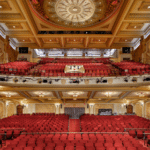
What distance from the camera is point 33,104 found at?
15023mm

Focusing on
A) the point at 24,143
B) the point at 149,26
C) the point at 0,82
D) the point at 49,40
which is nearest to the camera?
Answer: the point at 24,143

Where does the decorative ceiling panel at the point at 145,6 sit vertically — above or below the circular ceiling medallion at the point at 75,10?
below

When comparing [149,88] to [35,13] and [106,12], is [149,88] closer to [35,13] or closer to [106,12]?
[106,12]

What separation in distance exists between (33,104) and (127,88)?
10584 mm

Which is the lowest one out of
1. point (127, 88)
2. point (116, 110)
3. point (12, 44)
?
point (116, 110)

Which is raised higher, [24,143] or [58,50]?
[58,50]

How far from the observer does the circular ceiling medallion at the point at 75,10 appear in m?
9.48

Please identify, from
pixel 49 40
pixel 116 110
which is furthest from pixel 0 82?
pixel 116 110

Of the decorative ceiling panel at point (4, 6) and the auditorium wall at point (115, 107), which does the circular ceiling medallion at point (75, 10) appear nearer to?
the decorative ceiling panel at point (4, 6)

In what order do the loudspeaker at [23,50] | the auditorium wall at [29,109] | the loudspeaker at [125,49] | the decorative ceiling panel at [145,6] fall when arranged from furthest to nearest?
the loudspeaker at [23,50], the loudspeaker at [125,49], the auditorium wall at [29,109], the decorative ceiling panel at [145,6]

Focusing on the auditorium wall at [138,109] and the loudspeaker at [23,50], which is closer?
the auditorium wall at [138,109]

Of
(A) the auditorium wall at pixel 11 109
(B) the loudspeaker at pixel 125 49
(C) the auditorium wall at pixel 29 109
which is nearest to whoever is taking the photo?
(A) the auditorium wall at pixel 11 109

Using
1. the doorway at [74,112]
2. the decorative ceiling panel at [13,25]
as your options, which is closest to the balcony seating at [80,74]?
the decorative ceiling panel at [13,25]

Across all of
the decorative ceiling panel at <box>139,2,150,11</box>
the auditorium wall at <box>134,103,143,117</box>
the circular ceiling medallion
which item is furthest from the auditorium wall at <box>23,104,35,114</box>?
the decorative ceiling panel at <box>139,2,150,11</box>
